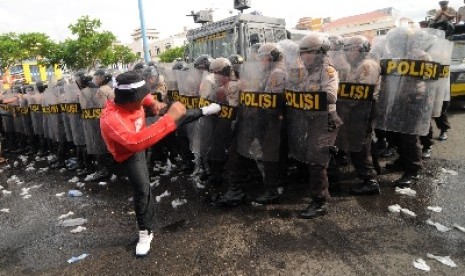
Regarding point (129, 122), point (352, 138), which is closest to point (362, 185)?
point (352, 138)

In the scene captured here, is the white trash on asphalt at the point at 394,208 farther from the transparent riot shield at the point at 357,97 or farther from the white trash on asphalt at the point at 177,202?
the white trash on asphalt at the point at 177,202

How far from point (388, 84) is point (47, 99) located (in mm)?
6900

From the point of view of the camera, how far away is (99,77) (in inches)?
233

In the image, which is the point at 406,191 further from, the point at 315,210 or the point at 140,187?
the point at 140,187

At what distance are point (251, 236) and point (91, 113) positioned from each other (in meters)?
3.84

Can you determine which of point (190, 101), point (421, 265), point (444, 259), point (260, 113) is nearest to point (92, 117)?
point (190, 101)

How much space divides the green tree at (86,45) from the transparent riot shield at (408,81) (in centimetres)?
1953

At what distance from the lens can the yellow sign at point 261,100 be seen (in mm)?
4117

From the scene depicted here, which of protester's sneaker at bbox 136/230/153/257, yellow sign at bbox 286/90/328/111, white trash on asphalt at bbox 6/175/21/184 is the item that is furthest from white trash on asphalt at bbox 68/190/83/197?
yellow sign at bbox 286/90/328/111

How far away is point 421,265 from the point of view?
9.81 feet

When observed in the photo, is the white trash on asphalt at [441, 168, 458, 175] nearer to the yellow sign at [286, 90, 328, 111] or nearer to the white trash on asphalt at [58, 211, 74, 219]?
the yellow sign at [286, 90, 328, 111]

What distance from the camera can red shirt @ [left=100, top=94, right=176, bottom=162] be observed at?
310 centimetres

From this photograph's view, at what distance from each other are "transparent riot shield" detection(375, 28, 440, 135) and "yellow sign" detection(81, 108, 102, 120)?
4527 millimetres

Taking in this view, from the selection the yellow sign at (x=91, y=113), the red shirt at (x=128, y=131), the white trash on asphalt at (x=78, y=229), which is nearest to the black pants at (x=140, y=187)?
the red shirt at (x=128, y=131)
